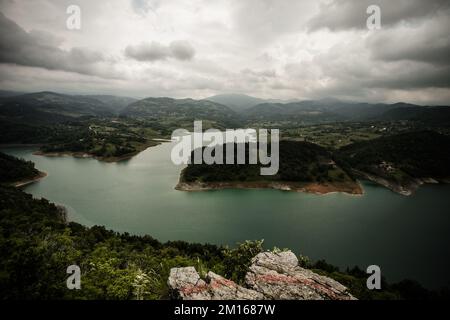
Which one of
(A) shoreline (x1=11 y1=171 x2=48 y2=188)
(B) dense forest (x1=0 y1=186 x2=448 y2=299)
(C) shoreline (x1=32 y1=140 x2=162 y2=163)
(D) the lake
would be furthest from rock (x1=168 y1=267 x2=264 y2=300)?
(C) shoreline (x1=32 y1=140 x2=162 y2=163)

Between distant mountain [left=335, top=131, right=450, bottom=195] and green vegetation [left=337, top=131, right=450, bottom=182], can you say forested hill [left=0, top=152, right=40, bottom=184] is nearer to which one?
distant mountain [left=335, top=131, right=450, bottom=195]

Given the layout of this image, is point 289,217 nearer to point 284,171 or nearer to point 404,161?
point 284,171

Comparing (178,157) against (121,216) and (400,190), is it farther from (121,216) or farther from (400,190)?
(400,190)

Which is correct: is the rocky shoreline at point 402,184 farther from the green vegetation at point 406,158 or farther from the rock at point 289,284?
the rock at point 289,284

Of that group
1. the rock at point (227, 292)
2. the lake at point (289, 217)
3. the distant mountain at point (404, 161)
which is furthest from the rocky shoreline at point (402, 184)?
the rock at point (227, 292)

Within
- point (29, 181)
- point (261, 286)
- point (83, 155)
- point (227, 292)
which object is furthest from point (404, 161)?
point (83, 155)
